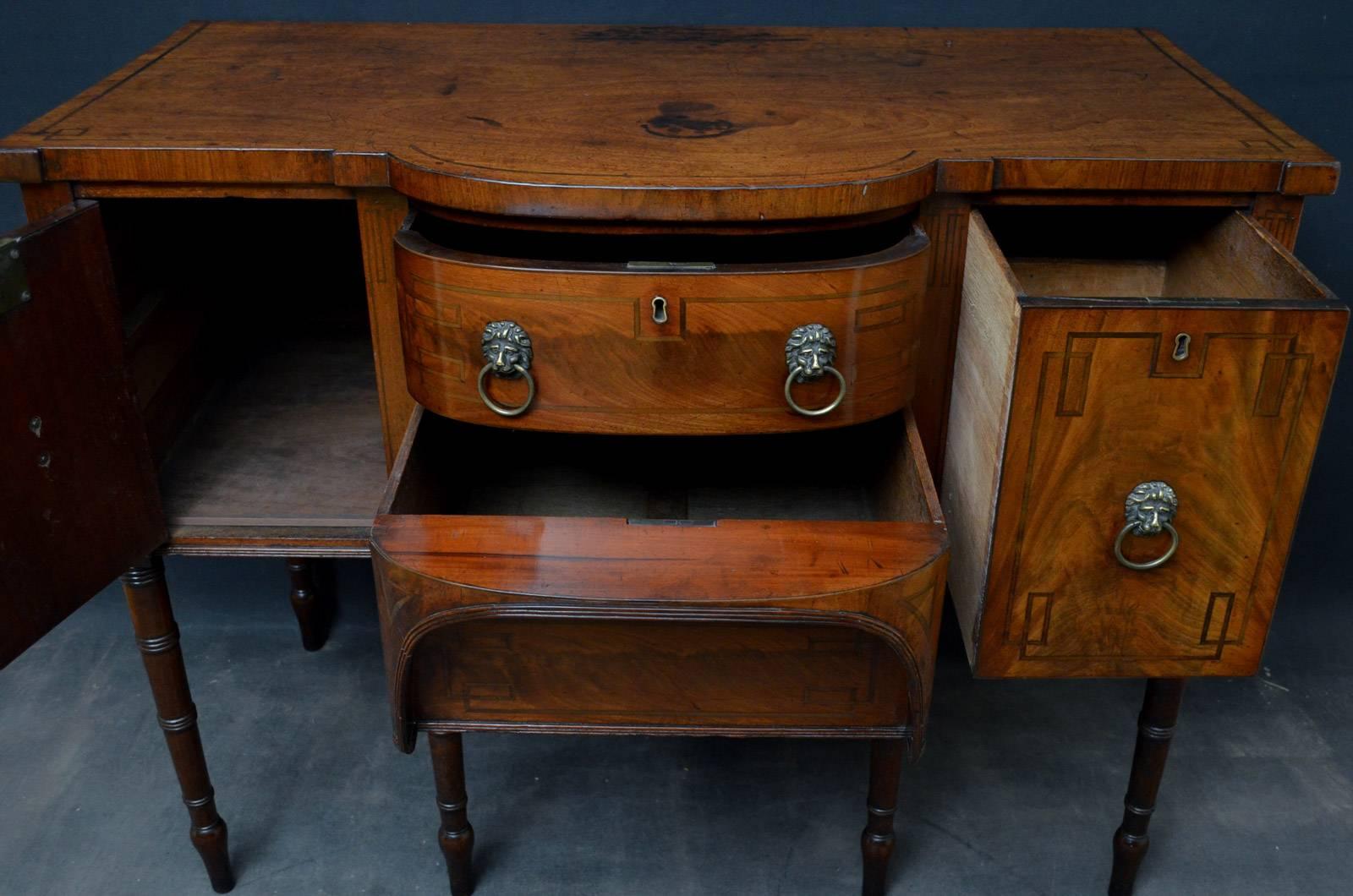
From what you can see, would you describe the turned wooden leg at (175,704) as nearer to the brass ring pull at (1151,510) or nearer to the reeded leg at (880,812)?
the reeded leg at (880,812)

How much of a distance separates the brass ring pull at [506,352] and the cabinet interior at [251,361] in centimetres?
26

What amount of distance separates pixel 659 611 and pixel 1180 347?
43 cm

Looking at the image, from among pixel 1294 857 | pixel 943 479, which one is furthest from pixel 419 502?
pixel 1294 857

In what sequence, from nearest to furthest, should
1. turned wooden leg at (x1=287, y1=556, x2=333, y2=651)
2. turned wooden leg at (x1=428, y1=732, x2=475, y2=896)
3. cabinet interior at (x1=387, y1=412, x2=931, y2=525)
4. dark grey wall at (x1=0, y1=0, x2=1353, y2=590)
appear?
1. turned wooden leg at (x1=428, y1=732, x2=475, y2=896)
2. cabinet interior at (x1=387, y1=412, x2=931, y2=525)
3. dark grey wall at (x1=0, y1=0, x2=1353, y2=590)
4. turned wooden leg at (x1=287, y1=556, x2=333, y2=651)

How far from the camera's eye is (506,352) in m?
1.06

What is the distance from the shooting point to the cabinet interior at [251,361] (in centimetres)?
125

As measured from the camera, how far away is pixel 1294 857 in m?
1.44

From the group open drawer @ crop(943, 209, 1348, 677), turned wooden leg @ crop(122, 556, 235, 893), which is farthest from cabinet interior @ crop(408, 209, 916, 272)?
turned wooden leg @ crop(122, 556, 235, 893)

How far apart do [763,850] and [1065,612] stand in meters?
0.51

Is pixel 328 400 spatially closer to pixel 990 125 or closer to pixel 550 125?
pixel 550 125

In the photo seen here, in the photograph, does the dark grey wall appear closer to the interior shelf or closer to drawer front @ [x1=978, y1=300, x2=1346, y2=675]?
the interior shelf

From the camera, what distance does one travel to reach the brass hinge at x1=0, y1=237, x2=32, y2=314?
0.94m

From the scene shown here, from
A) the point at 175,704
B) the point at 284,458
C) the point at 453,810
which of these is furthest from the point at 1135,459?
the point at 175,704

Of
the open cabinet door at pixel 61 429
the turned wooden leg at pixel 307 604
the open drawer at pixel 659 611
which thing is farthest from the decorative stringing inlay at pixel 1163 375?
the turned wooden leg at pixel 307 604
